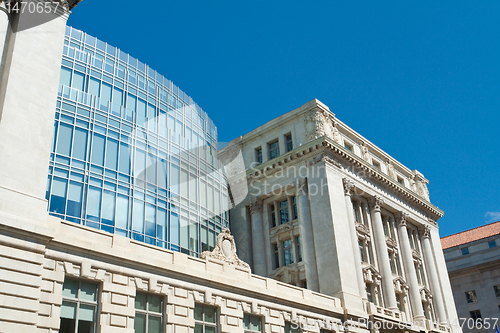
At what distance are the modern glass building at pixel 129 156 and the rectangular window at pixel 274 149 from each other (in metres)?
6.23

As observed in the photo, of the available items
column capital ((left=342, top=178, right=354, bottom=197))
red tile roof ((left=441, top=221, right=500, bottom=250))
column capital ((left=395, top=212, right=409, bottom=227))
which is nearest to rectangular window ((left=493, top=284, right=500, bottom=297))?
red tile roof ((left=441, top=221, right=500, bottom=250))

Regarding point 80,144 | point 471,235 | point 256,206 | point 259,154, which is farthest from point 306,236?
point 471,235

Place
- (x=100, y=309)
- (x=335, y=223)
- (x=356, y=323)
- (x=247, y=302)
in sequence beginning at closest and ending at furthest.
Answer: (x=100, y=309) → (x=247, y=302) → (x=356, y=323) → (x=335, y=223)

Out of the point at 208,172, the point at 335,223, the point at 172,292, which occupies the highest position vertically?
the point at 208,172

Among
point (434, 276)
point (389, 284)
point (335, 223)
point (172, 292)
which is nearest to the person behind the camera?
point (172, 292)

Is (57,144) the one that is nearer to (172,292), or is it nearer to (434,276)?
(172,292)

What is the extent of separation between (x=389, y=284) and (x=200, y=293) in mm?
23840

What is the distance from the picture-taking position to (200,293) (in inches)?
1162

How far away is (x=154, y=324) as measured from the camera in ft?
88.1

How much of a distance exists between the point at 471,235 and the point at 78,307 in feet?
233

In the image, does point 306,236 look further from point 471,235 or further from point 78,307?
point 471,235

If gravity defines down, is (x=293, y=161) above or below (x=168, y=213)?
above

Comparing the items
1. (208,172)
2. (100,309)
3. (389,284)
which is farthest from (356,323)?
(100,309)

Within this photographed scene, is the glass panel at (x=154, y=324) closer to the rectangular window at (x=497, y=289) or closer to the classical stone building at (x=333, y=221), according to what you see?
the classical stone building at (x=333, y=221)
